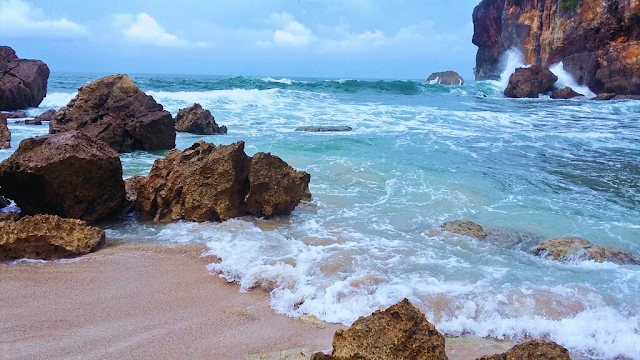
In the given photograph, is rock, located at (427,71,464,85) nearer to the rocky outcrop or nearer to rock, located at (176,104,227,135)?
rock, located at (176,104,227,135)

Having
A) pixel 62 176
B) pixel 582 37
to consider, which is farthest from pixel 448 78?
pixel 62 176

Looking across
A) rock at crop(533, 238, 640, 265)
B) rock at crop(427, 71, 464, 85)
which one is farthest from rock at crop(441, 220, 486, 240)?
rock at crop(427, 71, 464, 85)

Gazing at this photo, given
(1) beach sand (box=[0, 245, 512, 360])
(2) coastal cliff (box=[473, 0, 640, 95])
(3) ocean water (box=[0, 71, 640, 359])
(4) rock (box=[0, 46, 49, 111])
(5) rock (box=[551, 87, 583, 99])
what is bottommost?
(1) beach sand (box=[0, 245, 512, 360])

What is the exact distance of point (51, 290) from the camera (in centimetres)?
396

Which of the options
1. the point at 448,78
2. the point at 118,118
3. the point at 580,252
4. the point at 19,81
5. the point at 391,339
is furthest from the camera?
the point at 448,78

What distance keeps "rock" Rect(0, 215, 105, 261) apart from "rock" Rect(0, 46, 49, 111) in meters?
16.0

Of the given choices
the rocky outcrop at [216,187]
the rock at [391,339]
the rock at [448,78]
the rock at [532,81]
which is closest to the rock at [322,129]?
the rocky outcrop at [216,187]

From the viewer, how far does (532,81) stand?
33281 millimetres

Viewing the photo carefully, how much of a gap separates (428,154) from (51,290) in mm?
8930

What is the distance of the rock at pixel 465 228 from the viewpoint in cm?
580

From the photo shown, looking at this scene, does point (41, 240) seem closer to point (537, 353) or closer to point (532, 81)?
point (537, 353)

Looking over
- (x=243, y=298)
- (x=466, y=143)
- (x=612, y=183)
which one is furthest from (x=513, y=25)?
(x=243, y=298)

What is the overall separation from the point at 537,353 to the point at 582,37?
1523 inches

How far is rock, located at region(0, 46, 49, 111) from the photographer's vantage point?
18.1m
